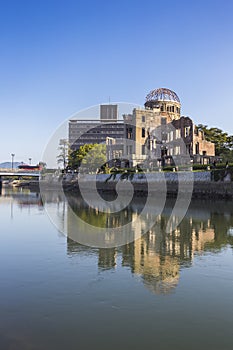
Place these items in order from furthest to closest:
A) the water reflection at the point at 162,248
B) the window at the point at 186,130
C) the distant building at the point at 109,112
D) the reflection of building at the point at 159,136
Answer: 1. the distant building at the point at 109,112
2. the window at the point at 186,130
3. the reflection of building at the point at 159,136
4. the water reflection at the point at 162,248

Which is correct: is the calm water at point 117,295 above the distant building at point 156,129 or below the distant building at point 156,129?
below

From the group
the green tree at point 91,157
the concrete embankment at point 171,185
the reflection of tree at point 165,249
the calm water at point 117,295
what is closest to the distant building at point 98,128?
the green tree at point 91,157

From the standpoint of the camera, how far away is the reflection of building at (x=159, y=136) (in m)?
77.3

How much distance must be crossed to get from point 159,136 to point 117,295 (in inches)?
3305

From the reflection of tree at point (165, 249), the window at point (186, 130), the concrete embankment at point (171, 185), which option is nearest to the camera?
the reflection of tree at point (165, 249)

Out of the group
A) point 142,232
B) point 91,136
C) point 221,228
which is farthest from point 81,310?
point 91,136

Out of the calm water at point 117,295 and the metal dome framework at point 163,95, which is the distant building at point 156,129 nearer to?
the metal dome framework at point 163,95

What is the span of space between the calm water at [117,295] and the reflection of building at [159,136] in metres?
56.0

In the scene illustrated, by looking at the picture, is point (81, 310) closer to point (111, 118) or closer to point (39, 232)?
point (39, 232)

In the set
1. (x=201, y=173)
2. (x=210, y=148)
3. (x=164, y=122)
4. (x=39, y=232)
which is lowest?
(x=39, y=232)

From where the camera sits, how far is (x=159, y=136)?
93438 millimetres

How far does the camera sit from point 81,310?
1002cm

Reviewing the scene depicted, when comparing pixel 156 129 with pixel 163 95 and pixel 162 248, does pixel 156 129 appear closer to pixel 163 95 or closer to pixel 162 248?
pixel 163 95

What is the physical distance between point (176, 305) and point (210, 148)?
2831 inches
